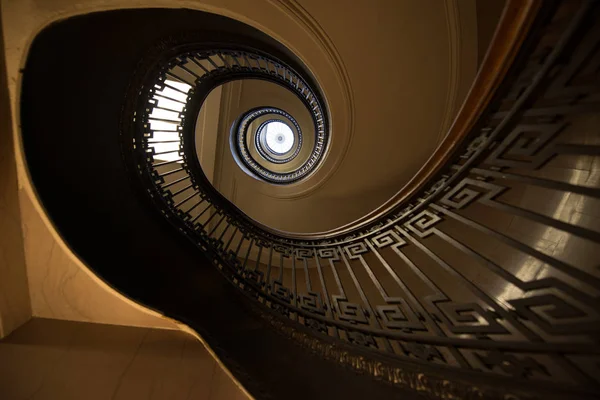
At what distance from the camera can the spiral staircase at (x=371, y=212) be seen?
1079 millimetres

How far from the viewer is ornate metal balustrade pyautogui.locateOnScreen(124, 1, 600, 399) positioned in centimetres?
100

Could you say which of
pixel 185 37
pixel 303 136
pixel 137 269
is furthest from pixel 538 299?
pixel 303 136

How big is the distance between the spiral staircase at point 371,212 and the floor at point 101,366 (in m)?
0.19

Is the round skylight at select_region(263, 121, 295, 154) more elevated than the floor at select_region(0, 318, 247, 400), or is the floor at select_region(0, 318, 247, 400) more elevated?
the round skylight at select_region(263, 121, 295, 154)

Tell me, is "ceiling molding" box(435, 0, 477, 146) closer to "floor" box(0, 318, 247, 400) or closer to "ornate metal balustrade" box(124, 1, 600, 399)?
"ornate metal balustrade" box(124, 1, 600, 399)

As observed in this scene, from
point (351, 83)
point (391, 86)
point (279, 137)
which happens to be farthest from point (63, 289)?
point (279, 137)

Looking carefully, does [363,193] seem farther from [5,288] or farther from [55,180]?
[5,288]

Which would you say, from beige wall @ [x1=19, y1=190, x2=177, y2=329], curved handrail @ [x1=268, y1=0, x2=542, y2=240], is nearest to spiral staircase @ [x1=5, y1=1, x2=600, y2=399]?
curved handrail @ [x1=268, y1=0, x2=542, y2=240]

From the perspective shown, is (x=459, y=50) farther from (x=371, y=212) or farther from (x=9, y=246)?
(x=9, y=246)

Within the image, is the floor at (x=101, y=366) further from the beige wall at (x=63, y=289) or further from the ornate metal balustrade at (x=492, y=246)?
the ornate metal balustrade at (x=492, y=246)

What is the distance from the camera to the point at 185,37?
2525mm

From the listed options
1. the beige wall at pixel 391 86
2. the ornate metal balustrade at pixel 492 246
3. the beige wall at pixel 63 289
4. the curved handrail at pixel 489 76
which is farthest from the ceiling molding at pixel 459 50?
the beige wall at pixel 63 289

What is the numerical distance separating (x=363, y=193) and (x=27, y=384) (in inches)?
168

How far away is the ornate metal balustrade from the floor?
0.61 meters
